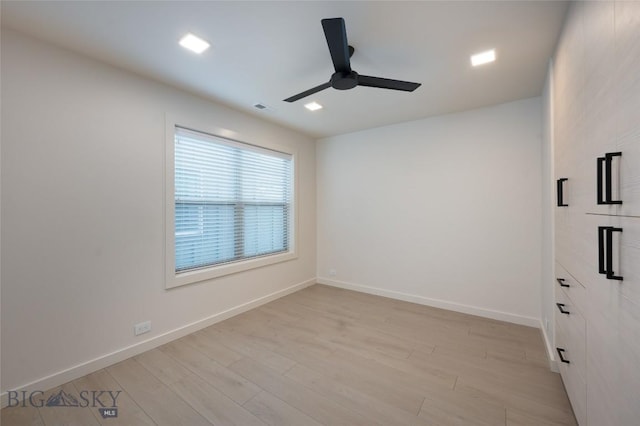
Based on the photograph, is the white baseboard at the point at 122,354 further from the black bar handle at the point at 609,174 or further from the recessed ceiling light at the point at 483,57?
the recessed ceiling light at the point at 483,57

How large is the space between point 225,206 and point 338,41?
240 cm

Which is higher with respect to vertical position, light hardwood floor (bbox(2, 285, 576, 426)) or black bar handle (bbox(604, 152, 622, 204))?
black bar handle (bbox(604, 152, 622, 204))

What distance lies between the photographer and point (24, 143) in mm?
1881

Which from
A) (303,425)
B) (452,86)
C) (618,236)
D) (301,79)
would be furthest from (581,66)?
(303,425)

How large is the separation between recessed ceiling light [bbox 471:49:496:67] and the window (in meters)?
2.68

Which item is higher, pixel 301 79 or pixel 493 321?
pixel 301 79

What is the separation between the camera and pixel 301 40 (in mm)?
1964

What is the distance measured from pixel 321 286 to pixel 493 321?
2531 mm

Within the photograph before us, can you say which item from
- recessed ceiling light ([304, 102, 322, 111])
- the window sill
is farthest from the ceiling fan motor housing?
the window sill

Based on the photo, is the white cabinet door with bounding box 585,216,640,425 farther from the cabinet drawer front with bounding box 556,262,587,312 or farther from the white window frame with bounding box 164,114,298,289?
the white window frame with bounding box 164,114,298,289

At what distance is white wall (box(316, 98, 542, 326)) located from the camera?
302 cm

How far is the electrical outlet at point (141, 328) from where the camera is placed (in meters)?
2.44

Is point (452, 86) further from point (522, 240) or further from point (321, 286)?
point (321, 286)

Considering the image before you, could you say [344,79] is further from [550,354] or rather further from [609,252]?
[550,354]
